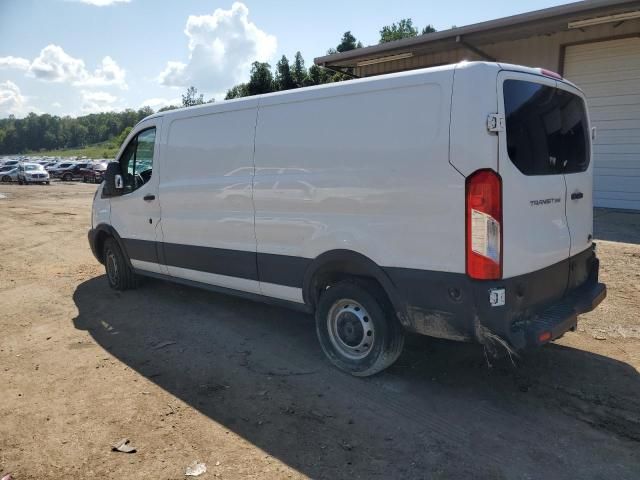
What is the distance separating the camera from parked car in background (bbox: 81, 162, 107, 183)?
3834cm

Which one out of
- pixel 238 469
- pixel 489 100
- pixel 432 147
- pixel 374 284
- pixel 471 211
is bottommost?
pixel 238 469

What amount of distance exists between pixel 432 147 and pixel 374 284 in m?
1.18

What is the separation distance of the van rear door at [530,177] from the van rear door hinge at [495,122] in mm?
45

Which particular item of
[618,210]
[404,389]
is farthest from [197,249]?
[618,210]

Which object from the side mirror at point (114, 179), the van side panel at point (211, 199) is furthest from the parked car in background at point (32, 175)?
the van side panel at point (211, 199)

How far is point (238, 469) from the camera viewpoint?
2.98 m

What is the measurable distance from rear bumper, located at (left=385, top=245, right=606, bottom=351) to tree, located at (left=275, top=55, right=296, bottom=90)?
3237 centimetres

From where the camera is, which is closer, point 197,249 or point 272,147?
point 272,147

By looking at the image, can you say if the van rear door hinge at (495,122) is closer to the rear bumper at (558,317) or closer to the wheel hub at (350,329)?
the rear bumper at (558,317)

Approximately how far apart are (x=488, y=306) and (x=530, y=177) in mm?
939

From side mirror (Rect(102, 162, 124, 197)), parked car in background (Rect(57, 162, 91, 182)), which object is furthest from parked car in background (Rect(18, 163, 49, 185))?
side mirror (Rect(102, 162, 124, 197))

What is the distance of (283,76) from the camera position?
3488 centimetres

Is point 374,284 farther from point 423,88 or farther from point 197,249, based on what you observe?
point 197,249

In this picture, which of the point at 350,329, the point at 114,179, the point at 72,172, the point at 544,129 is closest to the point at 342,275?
the point at 350,329
